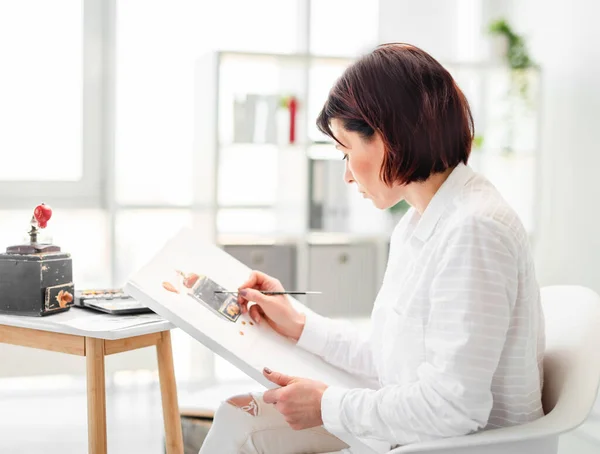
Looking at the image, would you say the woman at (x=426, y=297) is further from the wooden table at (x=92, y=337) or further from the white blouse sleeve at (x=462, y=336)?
the wooden table at (x=92, y=337)

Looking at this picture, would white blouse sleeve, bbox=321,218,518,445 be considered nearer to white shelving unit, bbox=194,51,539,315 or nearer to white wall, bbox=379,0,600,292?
white shelving unit, bbox=194,51,539,315

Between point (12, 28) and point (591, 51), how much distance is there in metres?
2.86

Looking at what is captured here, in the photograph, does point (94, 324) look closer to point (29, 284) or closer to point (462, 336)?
point (29, 284)

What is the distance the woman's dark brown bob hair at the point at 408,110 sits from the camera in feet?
3.83

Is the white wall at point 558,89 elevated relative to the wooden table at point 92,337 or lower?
elevated

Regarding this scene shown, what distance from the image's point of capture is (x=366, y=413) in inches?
44.2

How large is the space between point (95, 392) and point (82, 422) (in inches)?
58.1

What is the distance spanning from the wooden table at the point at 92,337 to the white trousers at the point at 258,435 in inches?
12.1

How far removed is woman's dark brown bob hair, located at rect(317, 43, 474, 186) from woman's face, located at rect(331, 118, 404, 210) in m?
0.02

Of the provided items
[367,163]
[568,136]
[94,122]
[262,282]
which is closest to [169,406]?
[262,282]

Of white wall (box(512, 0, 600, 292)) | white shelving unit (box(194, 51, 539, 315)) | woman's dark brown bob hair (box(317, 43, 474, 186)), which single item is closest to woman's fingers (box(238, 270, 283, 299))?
woman's dark brown bob hair (box(317, 43, 474, 186))

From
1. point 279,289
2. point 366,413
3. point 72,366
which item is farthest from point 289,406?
point 72,366

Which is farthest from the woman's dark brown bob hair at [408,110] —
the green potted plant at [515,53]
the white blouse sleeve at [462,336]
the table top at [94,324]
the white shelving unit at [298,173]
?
the green potted plant at [515,53]

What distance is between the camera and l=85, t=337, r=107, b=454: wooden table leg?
156 centimetres
